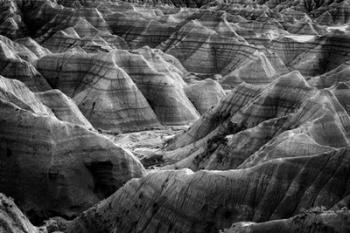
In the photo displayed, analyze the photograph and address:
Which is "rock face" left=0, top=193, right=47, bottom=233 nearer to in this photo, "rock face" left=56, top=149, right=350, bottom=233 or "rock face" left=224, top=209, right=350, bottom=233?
"rock face" left=56, top=149, right=350, bottom=233

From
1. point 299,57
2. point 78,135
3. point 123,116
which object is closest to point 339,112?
point 78,135

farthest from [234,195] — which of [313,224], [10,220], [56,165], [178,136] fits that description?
[178,136]

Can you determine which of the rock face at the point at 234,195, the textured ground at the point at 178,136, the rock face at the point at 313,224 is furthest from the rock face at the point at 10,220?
the rock face at the point at 313,224

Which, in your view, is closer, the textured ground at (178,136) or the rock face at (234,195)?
the rock face at (234,195)

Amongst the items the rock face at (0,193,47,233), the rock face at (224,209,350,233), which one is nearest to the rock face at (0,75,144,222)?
the rock face at (0,193,47,233)

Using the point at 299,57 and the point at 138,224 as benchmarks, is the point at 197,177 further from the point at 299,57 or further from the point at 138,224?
the point at 299,57

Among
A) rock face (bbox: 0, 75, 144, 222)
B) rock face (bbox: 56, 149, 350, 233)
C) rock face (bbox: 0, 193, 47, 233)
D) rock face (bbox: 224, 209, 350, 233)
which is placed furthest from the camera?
rock face (bbox: 0, 75, 144, 222)

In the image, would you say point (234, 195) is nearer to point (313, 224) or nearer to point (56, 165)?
point (313, 224)

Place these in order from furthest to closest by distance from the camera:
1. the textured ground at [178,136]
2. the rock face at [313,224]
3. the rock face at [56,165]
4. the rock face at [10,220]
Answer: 1. the rock face at [56,165]
2. the textured ground at [178,136]
3. the rock face at [10,220]
4. the rock face at [313,224]

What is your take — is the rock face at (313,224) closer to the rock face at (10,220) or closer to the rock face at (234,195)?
the rock face at (234,195)

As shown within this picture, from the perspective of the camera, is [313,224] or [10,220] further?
[10,220]
